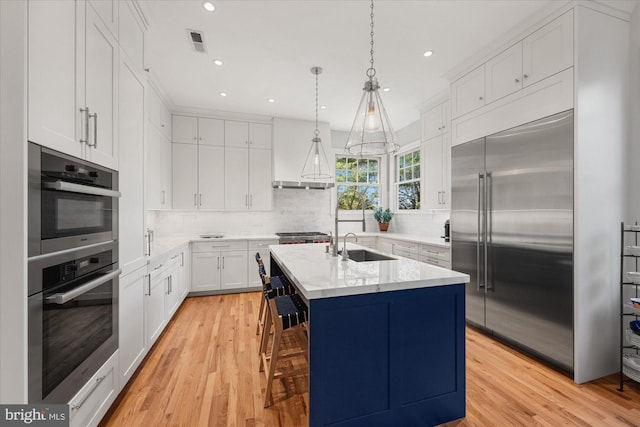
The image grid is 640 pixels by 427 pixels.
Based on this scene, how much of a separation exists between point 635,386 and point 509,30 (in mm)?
3028

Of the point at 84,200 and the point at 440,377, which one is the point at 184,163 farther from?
the point at 440,377

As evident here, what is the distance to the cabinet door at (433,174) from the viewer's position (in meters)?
4.08

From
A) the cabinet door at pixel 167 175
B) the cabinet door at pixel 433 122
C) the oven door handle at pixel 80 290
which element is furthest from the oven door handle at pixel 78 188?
the cabinet door at pixel 433 122

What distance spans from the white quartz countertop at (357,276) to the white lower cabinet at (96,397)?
120cm

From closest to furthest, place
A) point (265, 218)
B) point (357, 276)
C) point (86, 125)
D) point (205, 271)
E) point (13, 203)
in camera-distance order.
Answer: point (13, 203), point (86, 125), point (357, 276), point (205, 271), point (265, 218)

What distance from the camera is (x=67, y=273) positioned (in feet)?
4.40

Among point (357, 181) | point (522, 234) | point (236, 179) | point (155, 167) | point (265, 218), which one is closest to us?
point (522, 234)

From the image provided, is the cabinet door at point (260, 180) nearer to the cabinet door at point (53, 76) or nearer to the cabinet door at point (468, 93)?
the cabinet door at point (468, 93)

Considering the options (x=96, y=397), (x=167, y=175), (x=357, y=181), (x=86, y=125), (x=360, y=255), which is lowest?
(x=96, y=397)

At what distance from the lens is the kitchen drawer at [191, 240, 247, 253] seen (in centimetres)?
441

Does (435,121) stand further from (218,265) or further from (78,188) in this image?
(78,188)

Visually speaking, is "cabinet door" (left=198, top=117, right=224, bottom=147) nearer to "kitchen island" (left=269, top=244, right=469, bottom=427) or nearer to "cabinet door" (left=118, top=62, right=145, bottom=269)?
"cabinet door" (left=118, top=62, right=145, bottom=269)

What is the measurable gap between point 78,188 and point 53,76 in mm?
492

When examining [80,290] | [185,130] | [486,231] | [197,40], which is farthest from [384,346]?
[185,130]
